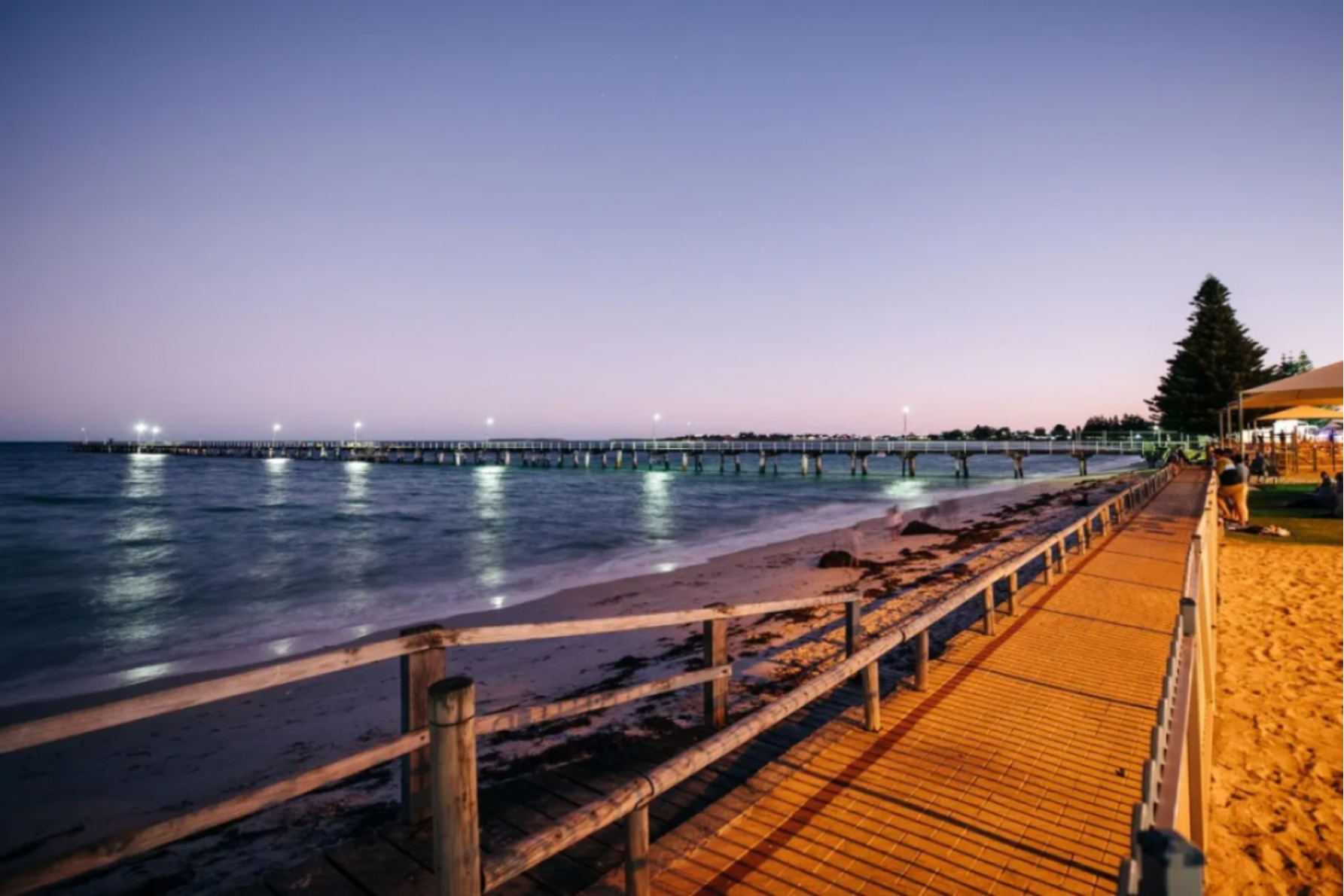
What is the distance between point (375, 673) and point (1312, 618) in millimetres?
13252

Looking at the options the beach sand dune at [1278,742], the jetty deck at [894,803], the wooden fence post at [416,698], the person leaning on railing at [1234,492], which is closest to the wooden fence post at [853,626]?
the jetty deck at [894,803]

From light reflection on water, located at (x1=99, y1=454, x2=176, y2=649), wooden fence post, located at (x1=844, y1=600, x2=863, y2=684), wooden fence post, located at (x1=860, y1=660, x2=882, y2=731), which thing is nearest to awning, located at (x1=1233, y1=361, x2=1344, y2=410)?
wooden fence post, located at (x1=844, y1=600, x2=863, y2=684)

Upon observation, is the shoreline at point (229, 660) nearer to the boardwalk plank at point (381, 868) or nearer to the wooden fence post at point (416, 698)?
the boardwalk plank at point (381, 868)

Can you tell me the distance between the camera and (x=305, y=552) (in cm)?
2489

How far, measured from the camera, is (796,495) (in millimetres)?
46469

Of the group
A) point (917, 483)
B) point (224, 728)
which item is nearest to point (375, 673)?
point (224, 728)

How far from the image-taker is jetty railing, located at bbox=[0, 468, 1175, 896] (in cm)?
221

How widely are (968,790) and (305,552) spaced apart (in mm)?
26131

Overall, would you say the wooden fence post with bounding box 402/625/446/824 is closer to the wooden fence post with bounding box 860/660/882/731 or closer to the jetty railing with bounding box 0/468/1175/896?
the jetty railing with bounding box 0/468/1175/896

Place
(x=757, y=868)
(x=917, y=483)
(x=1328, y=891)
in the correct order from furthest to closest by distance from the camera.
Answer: (x=917, y=483), (x=1328, y=891), (x=757, y=868)

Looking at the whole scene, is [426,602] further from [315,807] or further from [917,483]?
[917,483]

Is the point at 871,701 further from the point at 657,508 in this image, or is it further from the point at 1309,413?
the point at 657,508

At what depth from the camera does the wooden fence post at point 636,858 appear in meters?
3.08

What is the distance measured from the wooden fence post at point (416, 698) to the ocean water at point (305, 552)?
34.6 feet
